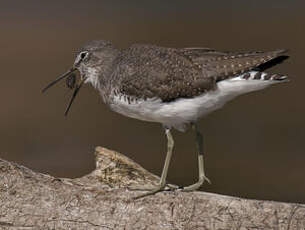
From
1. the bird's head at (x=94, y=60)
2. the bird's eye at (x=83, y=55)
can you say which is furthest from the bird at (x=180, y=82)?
the bird's eye at (x=83, y=55)

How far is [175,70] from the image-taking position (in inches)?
460

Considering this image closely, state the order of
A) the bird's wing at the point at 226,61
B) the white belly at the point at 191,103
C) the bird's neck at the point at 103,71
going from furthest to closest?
the bird's neck at the point at 103,71 < the bird's wing at the point at 226,61 < the white belly at the point at 191,103

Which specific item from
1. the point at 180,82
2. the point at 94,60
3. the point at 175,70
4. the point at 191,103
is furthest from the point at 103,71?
the point at 191,103

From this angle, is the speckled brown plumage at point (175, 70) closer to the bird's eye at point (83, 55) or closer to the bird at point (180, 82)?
the bird at point (180, 82)

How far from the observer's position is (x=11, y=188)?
11133 millimetres

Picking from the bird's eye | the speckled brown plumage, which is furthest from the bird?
the bird's eye

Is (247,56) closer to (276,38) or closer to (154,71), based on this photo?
(154,71)

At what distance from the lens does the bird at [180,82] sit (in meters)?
11.5

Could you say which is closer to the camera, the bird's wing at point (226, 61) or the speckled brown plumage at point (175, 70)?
the speckled brown plumage at point (175, 70)

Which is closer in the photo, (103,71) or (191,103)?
(191,103)

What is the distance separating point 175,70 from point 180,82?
21 centimetres

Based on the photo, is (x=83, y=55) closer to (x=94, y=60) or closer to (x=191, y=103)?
(x=94, y=60)

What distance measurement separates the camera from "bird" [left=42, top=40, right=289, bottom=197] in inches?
452

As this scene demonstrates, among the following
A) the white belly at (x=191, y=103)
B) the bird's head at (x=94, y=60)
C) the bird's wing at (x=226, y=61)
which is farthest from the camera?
the bird's head at (x=94, y=60)
